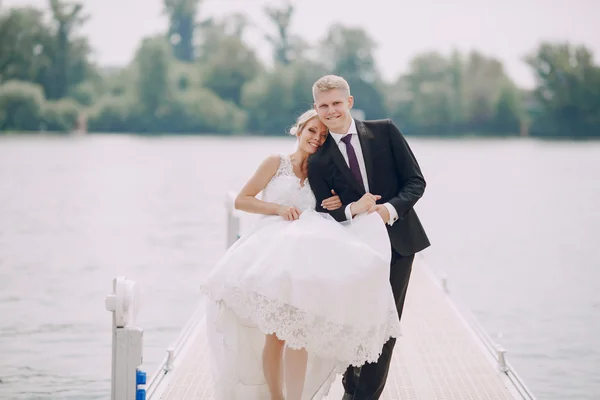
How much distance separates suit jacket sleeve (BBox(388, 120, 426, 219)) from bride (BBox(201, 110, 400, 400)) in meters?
0.18

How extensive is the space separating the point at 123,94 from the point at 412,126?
64.8ft

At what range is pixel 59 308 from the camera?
1171 cm

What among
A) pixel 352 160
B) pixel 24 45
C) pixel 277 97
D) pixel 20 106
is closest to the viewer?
pixel 352 160

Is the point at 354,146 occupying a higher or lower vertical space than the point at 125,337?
higher

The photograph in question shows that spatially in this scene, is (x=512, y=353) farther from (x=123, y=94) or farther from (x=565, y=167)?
(x=123, y=94)

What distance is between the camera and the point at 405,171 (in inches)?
170

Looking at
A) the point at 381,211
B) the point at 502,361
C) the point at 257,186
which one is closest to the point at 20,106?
the point at 502,361

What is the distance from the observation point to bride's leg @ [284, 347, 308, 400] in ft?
13.8

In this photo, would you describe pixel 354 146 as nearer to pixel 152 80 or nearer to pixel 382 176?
pixel 382 176

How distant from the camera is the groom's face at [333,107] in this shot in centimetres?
416

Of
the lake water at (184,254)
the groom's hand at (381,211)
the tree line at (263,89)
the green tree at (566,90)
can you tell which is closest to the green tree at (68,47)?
the tree line at (263,89)

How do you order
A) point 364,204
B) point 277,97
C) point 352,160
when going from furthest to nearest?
point 277,97, point 352,160, point 364,204

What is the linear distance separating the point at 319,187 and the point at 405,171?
393 millimetres

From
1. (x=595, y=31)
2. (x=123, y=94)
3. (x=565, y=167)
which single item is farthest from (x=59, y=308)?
(x=595, y=31)
